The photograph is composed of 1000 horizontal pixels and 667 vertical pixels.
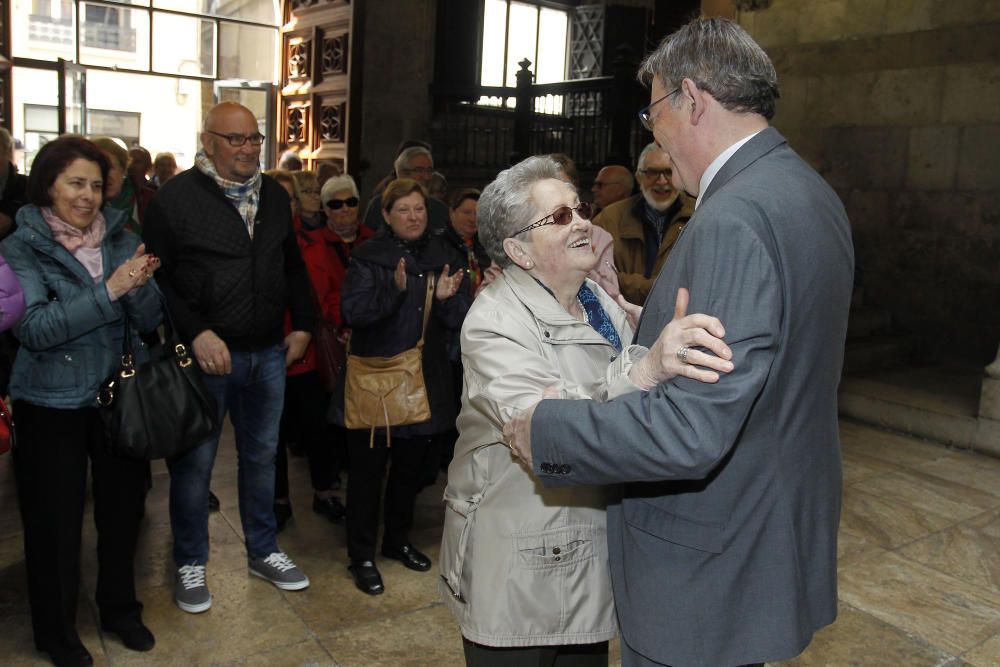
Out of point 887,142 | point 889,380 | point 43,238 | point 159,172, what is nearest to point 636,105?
point 887,142

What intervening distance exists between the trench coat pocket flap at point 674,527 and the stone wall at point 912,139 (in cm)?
713

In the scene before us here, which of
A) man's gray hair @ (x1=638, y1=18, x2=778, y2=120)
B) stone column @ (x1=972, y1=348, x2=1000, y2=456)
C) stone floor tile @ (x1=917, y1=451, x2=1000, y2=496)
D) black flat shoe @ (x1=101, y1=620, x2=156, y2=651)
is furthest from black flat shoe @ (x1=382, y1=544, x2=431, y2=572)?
stone column @ (x1=972, y1=348, x2=1000, y2=456)

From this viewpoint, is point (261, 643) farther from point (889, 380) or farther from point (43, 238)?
point (889, 380)

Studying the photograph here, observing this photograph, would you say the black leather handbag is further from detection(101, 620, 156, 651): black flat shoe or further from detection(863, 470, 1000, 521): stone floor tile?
detection(863, 470, 1000, 521): stone floor tile

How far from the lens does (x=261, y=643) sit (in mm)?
3320

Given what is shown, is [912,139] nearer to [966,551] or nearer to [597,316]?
[966,551]

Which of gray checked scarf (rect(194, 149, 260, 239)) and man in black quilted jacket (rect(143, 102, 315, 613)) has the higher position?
gray checked scarf (rect(194, 149, 260, 239))

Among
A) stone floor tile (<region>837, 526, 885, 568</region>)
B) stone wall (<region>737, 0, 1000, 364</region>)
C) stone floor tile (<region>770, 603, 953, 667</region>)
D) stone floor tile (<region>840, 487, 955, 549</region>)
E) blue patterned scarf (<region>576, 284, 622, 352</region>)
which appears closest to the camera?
blue patterned scarf (<region>576, 284, 622, 352</region>)

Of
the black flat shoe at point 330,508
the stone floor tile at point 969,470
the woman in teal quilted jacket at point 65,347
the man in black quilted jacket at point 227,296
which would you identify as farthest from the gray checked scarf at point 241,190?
the stone floor tile at point 969,470

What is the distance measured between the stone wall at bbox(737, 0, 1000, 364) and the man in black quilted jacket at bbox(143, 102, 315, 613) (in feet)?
20.8

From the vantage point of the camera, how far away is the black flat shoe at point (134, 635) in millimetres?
3244

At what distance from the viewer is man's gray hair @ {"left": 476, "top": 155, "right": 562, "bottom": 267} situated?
215cm

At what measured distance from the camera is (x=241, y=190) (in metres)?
3.56

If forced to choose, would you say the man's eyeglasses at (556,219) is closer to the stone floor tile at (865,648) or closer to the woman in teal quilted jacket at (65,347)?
the woman in teal quilted jacket at (65,347)
